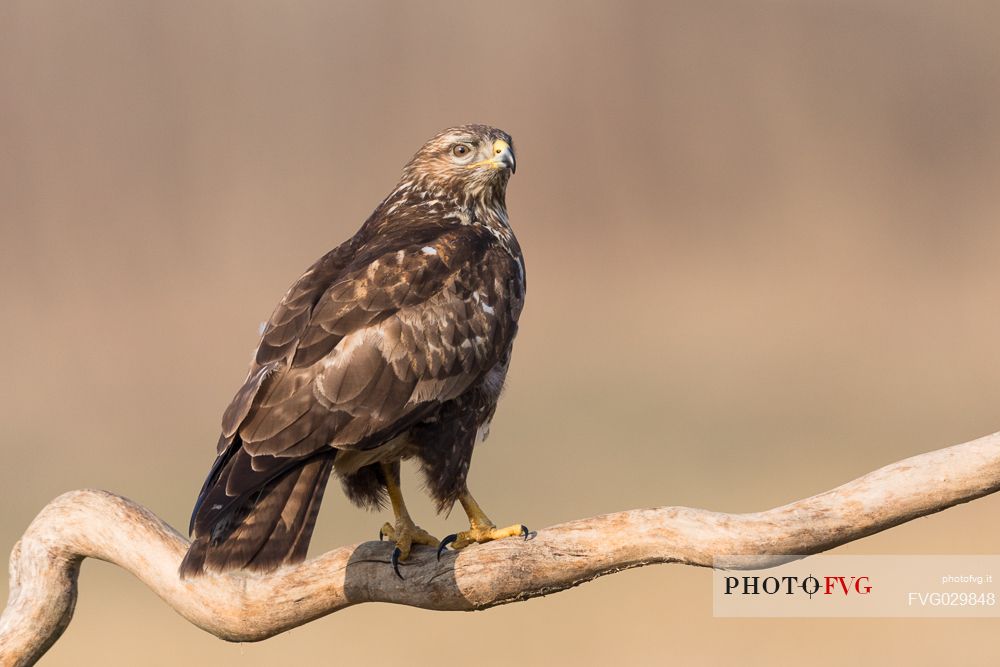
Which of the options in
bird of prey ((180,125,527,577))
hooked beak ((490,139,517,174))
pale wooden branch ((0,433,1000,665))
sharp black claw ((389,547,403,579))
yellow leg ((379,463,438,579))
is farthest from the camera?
hooked beak ((490,139,517,174))

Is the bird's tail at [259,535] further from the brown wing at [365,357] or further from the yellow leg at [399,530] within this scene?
the yellow leg at [399,530]

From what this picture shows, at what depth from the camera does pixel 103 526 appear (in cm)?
704

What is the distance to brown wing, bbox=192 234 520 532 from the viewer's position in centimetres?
613

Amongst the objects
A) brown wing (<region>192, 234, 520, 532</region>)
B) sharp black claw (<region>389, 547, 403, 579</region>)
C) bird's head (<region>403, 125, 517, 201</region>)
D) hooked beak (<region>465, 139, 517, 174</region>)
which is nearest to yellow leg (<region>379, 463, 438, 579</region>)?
sharp black claw (<region>389, 547, 403, 579</region>)

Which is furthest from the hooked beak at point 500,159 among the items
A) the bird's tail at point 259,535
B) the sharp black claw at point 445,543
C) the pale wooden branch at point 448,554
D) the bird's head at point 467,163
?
the bird's tail at point 259,535

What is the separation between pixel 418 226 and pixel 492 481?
20874 mm

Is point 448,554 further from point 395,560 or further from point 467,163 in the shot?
point 467,163

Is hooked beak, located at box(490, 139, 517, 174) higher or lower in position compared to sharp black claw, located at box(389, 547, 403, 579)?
higher

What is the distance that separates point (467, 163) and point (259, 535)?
2648mm

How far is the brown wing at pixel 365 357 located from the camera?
6.13m

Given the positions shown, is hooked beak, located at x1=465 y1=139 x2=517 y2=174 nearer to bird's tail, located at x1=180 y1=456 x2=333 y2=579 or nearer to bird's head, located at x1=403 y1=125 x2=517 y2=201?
bird's head, located at x1=403 y1=125 x2=517 y2=201

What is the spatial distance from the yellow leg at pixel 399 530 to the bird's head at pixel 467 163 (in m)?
1.55

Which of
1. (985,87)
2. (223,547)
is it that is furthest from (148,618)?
(985,87)

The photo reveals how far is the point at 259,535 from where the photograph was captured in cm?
594
